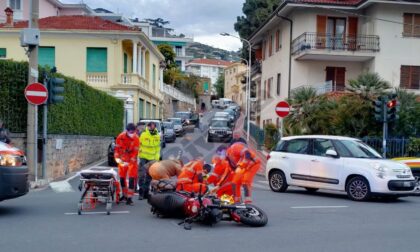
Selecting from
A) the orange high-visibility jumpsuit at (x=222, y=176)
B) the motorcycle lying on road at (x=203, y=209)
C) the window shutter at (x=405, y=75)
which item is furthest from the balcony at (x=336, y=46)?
the motorcycle lying on road at (x=203, y=209)

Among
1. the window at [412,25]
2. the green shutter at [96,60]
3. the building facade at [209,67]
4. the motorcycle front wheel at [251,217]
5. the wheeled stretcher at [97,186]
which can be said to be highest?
the building facade at [209,67]

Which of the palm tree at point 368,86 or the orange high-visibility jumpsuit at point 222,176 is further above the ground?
the palm tree at point 368,86

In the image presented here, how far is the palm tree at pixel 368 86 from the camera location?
874 inches

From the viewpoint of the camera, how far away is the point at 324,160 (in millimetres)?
14289

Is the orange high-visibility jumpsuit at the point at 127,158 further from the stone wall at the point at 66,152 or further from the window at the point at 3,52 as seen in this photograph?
the window at the point at 3,52

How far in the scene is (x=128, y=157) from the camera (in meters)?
12.2

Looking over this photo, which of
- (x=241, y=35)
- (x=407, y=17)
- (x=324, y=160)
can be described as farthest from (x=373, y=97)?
(x=241, y=35)

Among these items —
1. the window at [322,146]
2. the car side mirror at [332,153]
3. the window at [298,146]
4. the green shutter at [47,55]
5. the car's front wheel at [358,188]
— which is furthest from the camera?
the green shutter at [47,55]

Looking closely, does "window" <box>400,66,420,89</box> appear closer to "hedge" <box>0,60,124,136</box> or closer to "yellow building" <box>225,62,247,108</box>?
"hedge" <box>0,60,124,136</box>

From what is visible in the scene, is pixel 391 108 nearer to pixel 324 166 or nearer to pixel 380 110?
pixel 380 110

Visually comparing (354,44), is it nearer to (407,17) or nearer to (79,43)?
(407,17)

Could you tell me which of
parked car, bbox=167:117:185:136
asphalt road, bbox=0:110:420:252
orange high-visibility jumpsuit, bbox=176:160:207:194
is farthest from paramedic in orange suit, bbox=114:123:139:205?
parked car, bbox=167:117:185:136

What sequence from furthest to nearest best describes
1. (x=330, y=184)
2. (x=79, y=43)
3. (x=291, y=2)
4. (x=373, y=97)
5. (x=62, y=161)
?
(x=79, y=43) → (x=291, y=2) → (x=373, y=97) → (x=62, y=161) → (x=330, y=184)

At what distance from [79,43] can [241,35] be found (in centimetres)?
1809
